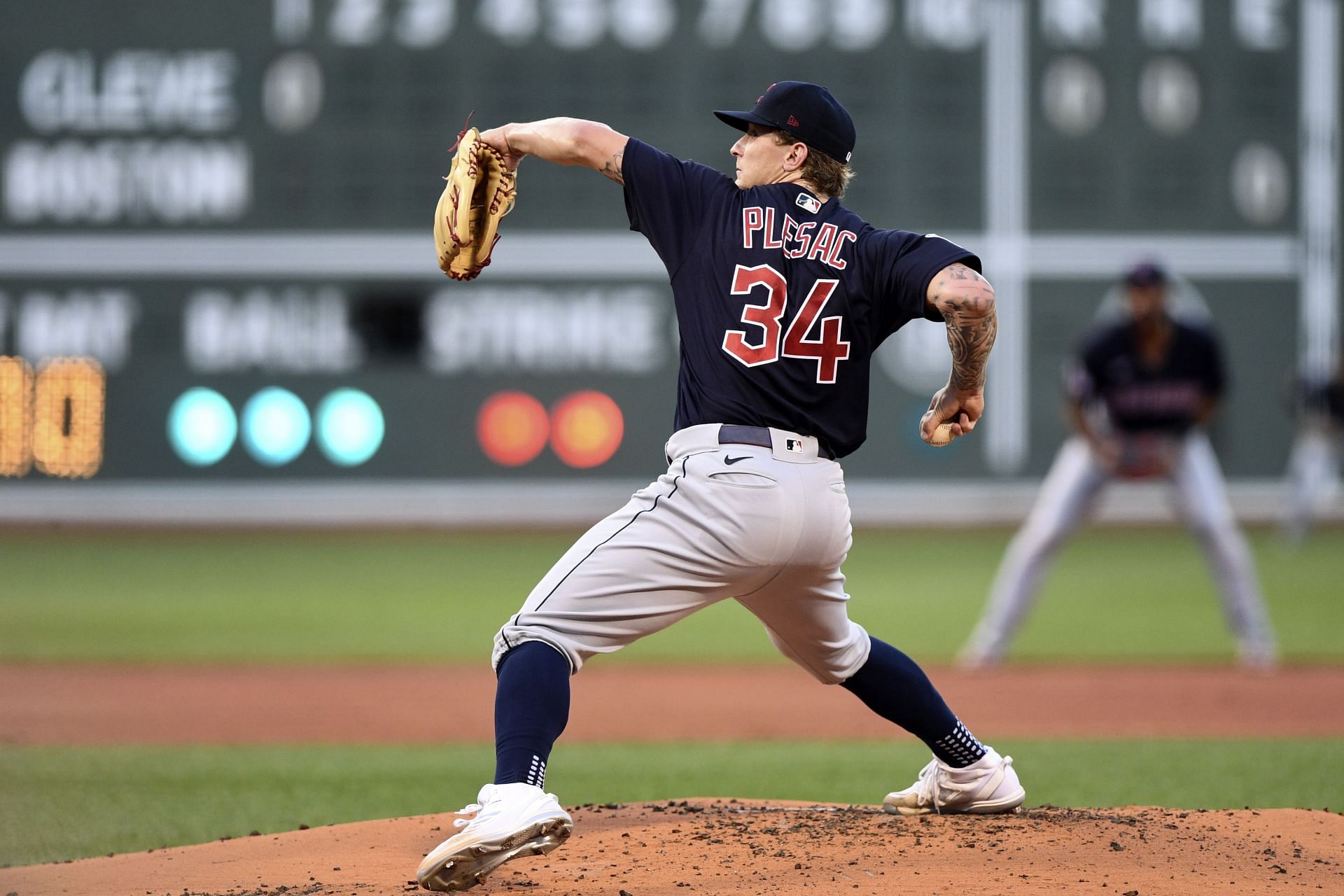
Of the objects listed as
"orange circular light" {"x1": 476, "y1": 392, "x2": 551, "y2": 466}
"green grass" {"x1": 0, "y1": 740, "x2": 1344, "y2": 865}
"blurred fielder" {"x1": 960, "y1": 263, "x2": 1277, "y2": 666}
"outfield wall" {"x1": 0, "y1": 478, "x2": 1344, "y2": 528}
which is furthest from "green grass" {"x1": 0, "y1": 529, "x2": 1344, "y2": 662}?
"green grass" {"x1": 0, "y1": 740, "x2": 1344, "y2": 865}

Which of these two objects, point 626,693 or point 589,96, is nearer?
point 626,693

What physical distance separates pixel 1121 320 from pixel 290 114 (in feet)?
28.2

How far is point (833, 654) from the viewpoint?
10.9 ft

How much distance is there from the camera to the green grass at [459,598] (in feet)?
28.7

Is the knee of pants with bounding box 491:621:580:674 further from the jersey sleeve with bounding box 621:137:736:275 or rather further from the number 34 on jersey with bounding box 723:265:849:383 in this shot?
the jersey sleeve with bounding box 621:137:736:275

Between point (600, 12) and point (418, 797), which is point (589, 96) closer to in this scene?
point (600, 12)

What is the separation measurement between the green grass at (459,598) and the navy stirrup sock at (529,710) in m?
5.39

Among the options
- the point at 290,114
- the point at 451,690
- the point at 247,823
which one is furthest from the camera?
the point at 290,114

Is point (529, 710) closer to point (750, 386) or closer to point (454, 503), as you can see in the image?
point (750, 386)

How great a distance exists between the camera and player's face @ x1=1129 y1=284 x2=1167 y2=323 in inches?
289

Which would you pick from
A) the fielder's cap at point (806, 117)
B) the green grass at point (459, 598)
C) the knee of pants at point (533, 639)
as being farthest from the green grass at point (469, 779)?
the green grass at point (459, 598)

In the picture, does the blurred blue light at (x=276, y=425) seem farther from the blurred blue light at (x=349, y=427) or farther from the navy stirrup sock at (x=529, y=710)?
the navy stirrup sock at (x=529, y=710)

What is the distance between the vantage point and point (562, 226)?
13828mm

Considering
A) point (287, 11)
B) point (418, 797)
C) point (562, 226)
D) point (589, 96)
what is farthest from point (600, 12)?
point (418, 797)
